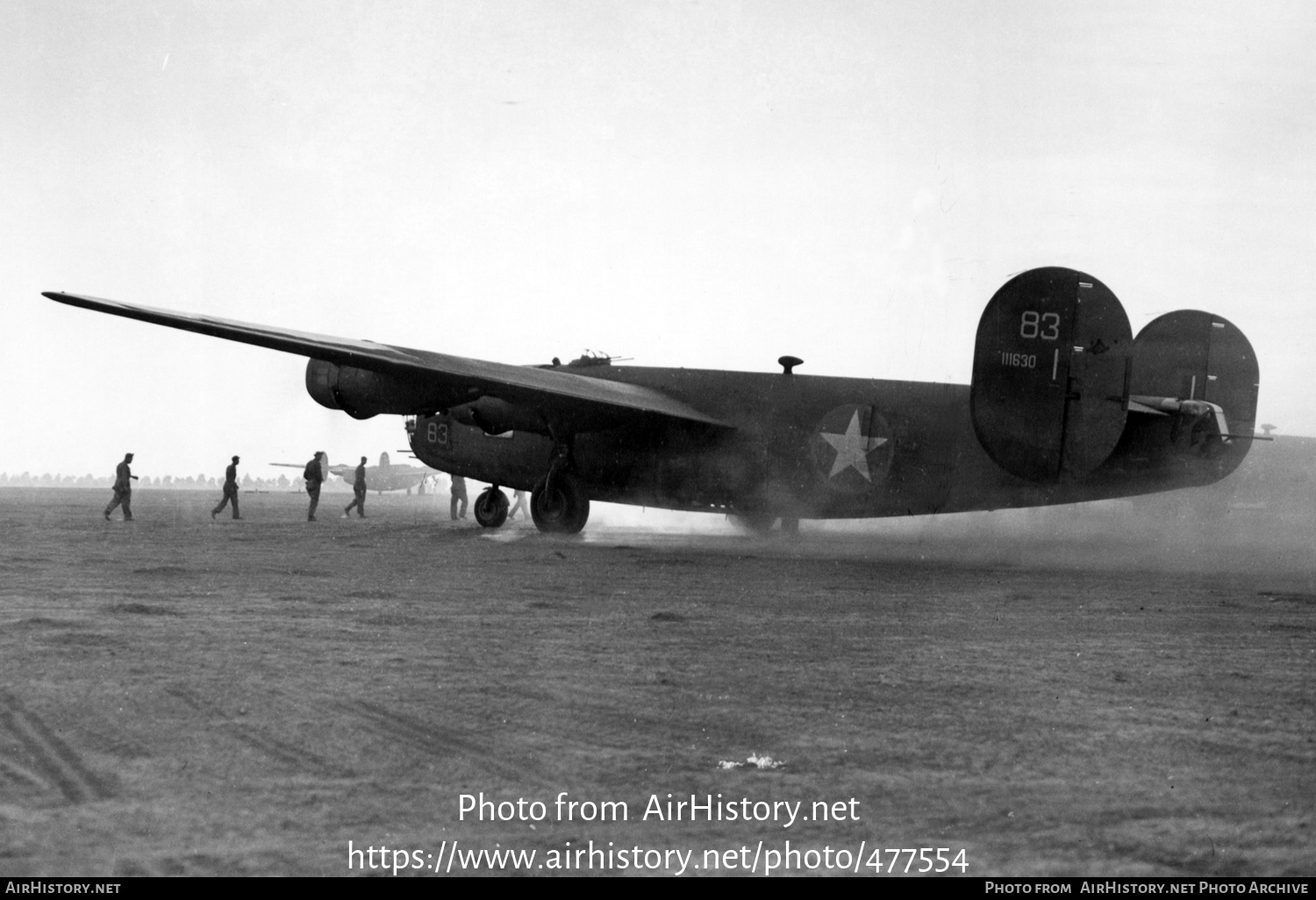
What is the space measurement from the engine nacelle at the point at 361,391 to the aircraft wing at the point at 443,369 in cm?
81

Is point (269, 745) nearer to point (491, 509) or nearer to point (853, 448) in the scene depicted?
point (853, 448)

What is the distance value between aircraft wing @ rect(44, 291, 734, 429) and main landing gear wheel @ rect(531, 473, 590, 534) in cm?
190

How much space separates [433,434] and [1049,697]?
19.1 meters

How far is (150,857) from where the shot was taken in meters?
3.82

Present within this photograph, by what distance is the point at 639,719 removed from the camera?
592 cm

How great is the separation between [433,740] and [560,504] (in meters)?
15.9

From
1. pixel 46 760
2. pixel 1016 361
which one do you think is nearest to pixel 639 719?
pixel 46 760

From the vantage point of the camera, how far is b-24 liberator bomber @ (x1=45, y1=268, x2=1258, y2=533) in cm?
1572

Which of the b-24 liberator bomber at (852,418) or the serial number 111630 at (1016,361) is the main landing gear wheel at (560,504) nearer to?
the b-24 liberator bomber at (852,418)

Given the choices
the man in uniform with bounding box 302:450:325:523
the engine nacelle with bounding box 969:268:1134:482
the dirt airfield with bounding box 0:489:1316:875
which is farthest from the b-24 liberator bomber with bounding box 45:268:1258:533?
the man in uniform with bounding box 302:450:325:523

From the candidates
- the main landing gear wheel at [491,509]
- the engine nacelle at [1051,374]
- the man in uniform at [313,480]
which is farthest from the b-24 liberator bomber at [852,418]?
the man in uniform at [313,480]

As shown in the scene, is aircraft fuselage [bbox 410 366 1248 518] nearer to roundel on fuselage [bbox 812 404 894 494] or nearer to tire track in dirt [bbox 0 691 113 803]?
roundel on fuselage [bbox 812 404 894 494]

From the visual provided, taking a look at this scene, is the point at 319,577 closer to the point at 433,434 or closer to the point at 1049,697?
the point at 1049,697
